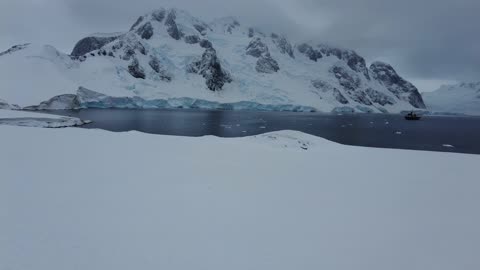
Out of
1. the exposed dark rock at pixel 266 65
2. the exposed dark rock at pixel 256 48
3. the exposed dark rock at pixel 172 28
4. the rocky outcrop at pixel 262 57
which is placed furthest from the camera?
the exposed dark rock at pixel 256 48

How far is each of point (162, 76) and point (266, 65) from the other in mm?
67295

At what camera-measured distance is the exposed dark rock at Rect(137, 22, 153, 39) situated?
596 ft

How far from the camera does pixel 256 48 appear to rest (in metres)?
190

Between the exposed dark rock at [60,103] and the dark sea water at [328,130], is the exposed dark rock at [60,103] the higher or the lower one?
the higher one

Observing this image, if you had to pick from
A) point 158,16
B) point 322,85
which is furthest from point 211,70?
point 322,85

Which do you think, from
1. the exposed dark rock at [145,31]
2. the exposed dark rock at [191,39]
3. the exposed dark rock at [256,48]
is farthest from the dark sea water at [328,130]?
the exposed dark rock at [256,48]

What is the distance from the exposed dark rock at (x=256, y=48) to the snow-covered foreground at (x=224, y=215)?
184 metres

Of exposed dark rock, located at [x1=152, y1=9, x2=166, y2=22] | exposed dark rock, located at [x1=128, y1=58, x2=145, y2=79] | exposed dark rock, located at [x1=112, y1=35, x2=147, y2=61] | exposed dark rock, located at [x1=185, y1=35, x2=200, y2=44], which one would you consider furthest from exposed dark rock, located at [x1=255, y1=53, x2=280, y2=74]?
exposed dark rock, located at [x1=152, y1=9, x2=166, y2=22]

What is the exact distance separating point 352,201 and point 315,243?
290 cm

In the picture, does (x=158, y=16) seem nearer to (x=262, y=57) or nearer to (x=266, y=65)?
(x=262, y=57)

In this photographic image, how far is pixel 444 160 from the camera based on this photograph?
15156 mm

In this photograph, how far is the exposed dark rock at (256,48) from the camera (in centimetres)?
18750

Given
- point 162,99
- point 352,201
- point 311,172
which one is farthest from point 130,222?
point 162,99

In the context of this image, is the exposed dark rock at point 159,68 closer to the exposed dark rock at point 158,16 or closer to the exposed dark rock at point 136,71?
the exposed dark rock at point 136,71
